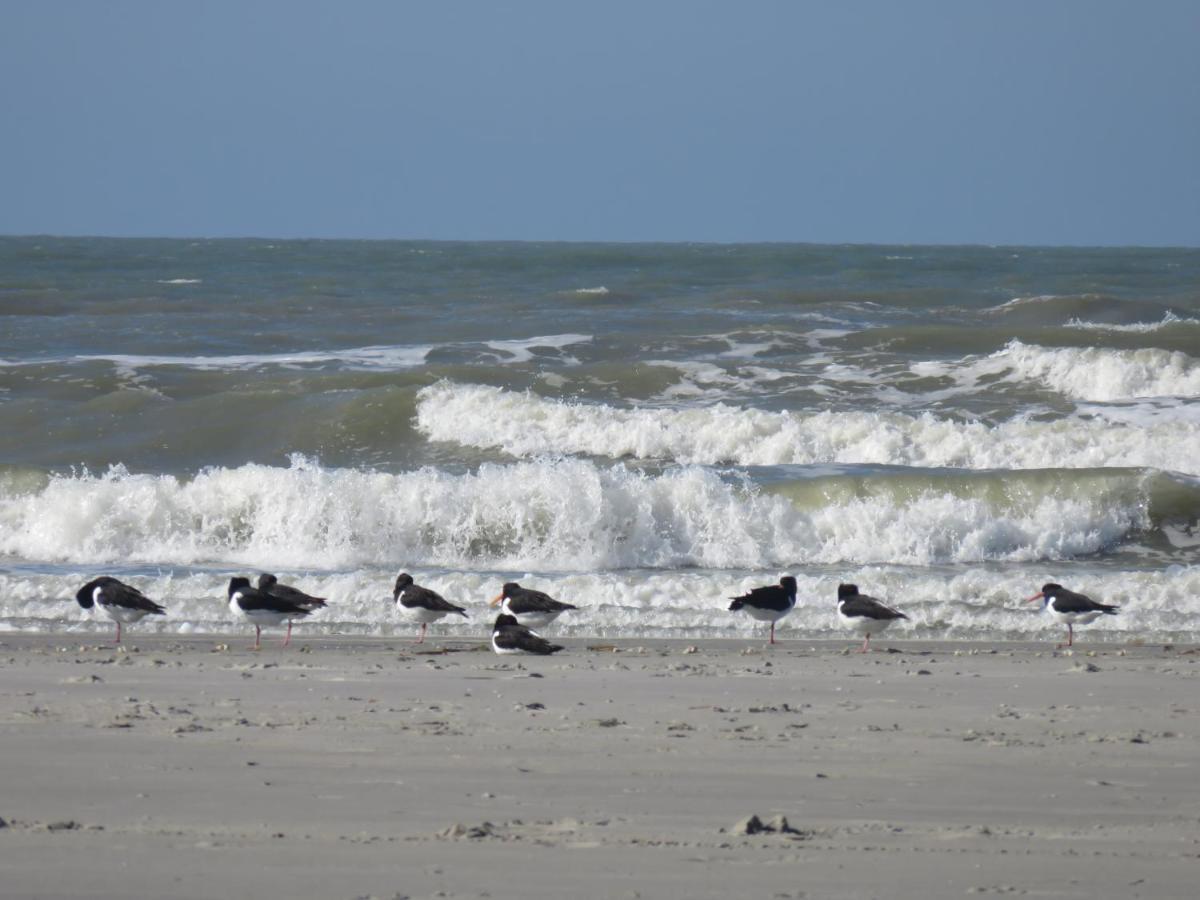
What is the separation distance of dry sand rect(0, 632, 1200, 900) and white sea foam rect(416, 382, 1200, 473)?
8907 mm

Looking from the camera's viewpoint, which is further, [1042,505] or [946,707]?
[1042,505]

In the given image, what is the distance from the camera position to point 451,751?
608 centimetres

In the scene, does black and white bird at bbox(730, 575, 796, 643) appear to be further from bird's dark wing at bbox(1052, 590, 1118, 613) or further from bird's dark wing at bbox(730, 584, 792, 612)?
bird's dark wing at bbox(1052, 590, 1118, 613)

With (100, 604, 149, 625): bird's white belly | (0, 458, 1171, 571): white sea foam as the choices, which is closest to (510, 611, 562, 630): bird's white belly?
(100, 604, 149, 625): bird's white belly

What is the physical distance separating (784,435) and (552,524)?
5202 millimetres

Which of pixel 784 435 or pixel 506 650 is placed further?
pixel 784 435

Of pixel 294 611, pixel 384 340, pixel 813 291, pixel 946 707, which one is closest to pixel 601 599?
pixel 294 611

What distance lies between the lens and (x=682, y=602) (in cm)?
1155

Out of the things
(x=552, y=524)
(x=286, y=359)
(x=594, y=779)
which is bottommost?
(x=552, y=524)

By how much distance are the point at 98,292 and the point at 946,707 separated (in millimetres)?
30882

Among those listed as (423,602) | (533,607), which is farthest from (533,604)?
(423,602)

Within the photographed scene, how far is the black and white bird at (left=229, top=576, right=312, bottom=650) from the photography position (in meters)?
9.84

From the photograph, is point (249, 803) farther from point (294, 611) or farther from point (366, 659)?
point (294, 611)

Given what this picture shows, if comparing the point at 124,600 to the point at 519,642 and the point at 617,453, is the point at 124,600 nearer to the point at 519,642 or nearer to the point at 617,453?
the point at 519,642
